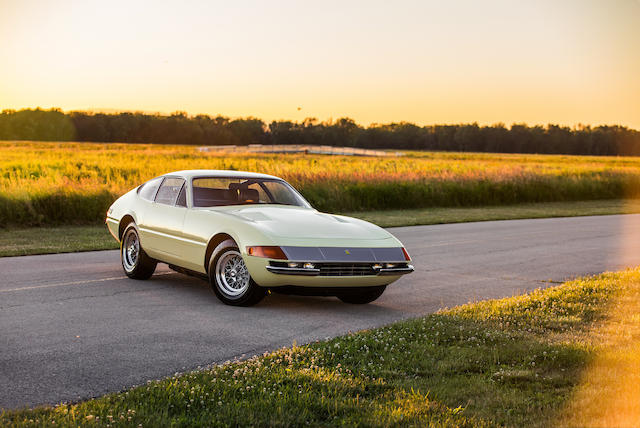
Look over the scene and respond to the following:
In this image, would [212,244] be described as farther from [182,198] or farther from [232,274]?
[182,198]

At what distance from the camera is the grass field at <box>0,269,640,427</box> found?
4.47 metres

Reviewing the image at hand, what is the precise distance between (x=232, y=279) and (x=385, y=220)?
14200 mm

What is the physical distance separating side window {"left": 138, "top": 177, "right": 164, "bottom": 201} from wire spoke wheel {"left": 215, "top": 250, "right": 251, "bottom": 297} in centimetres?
222

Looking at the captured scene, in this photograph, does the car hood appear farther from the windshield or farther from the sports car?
the windshield

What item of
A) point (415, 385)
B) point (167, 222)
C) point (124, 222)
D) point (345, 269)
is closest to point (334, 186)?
point (124, 222)

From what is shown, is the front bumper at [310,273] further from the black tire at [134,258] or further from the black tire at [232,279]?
the black tire at [134,258]

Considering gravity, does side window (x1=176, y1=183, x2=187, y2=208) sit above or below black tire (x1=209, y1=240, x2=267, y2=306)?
above

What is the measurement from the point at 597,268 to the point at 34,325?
30.7ft

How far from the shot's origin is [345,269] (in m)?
7.99

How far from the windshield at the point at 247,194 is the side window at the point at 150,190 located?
79cm

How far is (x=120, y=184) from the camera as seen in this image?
71.0 ft

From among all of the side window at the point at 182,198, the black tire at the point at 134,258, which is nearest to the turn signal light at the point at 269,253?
the side window at the point at 182,198

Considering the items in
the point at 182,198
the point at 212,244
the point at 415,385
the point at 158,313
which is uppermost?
the point at 182,198

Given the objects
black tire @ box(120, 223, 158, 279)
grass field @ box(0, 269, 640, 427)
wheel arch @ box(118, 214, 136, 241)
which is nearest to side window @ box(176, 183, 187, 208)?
black tire @ box(120, 223, 158, 279)
